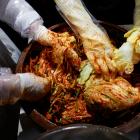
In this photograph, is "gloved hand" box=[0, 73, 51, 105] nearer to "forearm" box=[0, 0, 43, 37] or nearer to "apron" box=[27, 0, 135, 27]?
"forearm" box=[0, 0, 43, 37]

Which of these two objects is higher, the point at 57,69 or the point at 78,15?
the point at 78,15

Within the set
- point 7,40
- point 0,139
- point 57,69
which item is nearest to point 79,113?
point 57,69

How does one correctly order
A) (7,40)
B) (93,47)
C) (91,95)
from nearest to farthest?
(91,95), (93,47), (7,40)

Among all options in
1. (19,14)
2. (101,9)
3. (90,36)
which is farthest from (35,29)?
(101,9)

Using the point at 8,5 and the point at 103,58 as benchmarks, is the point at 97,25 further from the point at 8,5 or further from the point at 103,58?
the point at 8,5

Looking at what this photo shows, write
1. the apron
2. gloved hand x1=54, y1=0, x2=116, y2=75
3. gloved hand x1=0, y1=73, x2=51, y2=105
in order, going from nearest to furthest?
gloved hand x1=0, y1=73, x2=51, y2=105
gloved hand x1=54, y1=0, x2=116, y2=75
the apron

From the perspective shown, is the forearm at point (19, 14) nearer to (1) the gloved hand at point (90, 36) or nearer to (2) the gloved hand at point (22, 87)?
(1) the gloved hand at point (90, 36)

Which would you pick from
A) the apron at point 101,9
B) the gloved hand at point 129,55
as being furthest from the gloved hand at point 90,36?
the apron at point 101,9

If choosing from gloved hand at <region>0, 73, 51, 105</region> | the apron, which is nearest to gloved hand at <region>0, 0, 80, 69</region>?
gloved hand at <region>0, 73, 51, 105</region>
